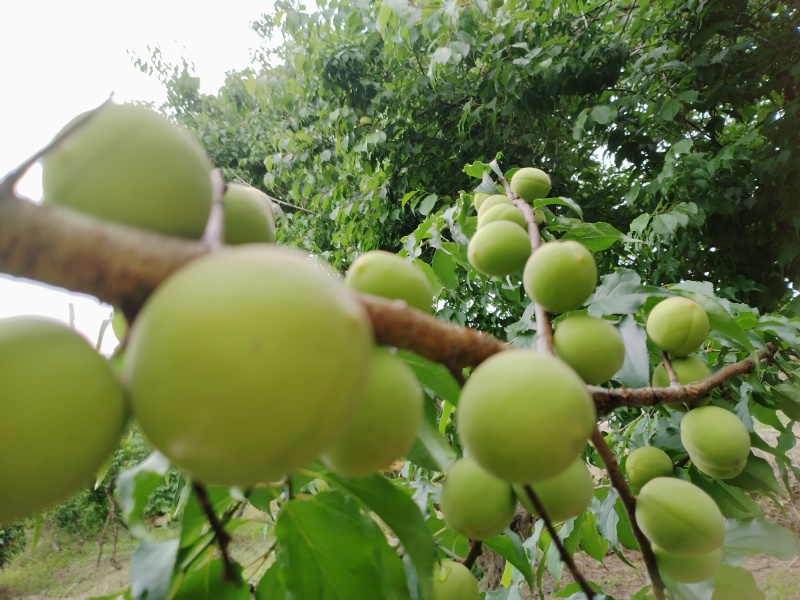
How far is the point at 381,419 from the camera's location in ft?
1.78

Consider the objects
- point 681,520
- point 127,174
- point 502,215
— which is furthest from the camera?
point 502,215

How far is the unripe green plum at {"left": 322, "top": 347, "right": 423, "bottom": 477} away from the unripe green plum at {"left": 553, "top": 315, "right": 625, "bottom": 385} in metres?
0.51

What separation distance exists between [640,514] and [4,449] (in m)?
1.01

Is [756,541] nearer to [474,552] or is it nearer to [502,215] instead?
[474,552]

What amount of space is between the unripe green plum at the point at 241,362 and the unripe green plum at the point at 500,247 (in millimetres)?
948

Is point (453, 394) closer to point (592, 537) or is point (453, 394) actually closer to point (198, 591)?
point (198, 591)

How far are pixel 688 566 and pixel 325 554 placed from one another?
0.73 metres

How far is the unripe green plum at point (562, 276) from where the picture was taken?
3.40 feet

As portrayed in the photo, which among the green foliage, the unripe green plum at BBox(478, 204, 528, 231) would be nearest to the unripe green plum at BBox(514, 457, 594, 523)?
the unripe green plum at BBox(478, 204, 528, 231)

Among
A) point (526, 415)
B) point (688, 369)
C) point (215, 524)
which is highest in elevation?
point (526, 415)

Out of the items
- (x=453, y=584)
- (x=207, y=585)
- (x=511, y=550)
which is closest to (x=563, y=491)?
(x=453, y=584)

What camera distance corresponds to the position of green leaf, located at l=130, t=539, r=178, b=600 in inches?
29.3

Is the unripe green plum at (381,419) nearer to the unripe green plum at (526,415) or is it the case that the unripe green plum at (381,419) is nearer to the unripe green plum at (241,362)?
the unripe green plum at (526,415)

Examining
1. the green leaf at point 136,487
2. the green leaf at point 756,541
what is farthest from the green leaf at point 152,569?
the green leaf at point 756,541
